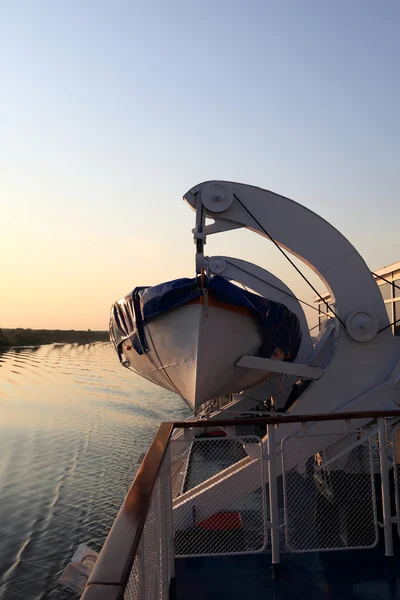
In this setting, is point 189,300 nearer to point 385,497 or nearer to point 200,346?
point 200,346

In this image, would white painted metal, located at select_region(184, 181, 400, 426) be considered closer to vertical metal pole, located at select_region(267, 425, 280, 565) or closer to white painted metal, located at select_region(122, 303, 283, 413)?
white painted metal, located at select_region(122, 303, 283, 413)

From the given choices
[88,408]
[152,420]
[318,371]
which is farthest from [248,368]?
[88,408]

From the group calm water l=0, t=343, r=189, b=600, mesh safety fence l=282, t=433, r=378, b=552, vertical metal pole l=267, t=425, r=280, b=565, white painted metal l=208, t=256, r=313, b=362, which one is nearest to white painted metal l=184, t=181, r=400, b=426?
mesh safety fence l=282, t=433, r=378, b=552

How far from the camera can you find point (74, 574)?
5.46 meters

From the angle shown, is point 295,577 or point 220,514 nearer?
point 295,577

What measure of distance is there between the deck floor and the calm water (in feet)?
9.46

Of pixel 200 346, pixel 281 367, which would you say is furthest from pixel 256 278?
pixel 200 346

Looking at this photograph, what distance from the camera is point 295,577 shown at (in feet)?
14.3

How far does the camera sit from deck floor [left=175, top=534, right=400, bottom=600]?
4051mm

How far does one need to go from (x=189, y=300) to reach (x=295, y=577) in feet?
→ 11.5

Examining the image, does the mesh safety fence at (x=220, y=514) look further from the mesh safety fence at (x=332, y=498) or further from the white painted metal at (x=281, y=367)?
the white painted metal at (x=281, y=367)

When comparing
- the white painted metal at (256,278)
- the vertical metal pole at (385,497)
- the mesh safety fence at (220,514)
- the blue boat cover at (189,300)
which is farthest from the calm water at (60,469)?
the white painted metal at (256,278)

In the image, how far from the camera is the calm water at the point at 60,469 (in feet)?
24.6

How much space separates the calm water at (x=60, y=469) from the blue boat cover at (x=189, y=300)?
3.20 m
